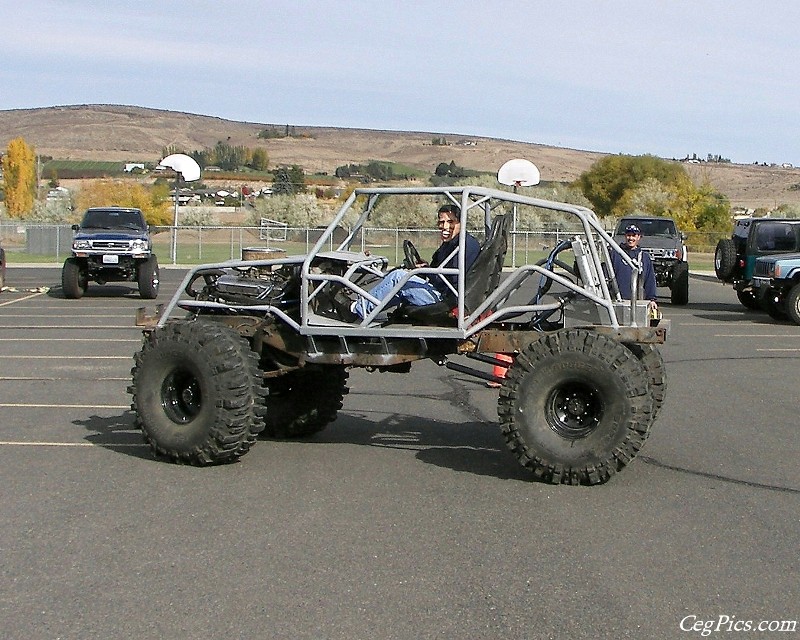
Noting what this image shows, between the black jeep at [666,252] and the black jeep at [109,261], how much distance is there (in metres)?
10.8

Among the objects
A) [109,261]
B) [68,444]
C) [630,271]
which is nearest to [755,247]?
[109,261]

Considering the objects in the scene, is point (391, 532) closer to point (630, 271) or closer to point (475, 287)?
point (475, 287)

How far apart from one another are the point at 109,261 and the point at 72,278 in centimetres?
92

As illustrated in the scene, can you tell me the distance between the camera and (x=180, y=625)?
16.9 ft

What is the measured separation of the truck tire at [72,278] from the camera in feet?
84.8

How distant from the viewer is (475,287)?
839 centimetres

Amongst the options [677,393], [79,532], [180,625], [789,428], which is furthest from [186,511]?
[677,393]

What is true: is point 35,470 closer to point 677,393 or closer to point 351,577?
point 351,577

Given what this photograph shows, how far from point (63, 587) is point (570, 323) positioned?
4.51 meters

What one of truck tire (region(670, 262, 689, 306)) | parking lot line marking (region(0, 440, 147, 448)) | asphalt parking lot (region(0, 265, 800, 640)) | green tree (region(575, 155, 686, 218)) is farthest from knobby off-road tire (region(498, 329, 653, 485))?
green tree (region(575, 155, 686, 218))

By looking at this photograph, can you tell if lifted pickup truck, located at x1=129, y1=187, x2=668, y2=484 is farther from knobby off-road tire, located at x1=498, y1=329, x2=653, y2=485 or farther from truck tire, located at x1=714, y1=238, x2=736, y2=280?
truck tire, located at x1=714, y1=238, x2=736, y2=280

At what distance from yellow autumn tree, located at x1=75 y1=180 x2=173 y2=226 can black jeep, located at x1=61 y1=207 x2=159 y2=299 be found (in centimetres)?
4775

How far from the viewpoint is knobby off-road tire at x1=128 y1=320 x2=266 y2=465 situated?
26.8 ft

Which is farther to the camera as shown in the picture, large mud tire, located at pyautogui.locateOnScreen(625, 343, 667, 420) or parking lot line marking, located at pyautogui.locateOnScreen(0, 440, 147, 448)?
parking lot line marking, located at pyautogui.locateOnScreen(0, 440, 147, 448)
